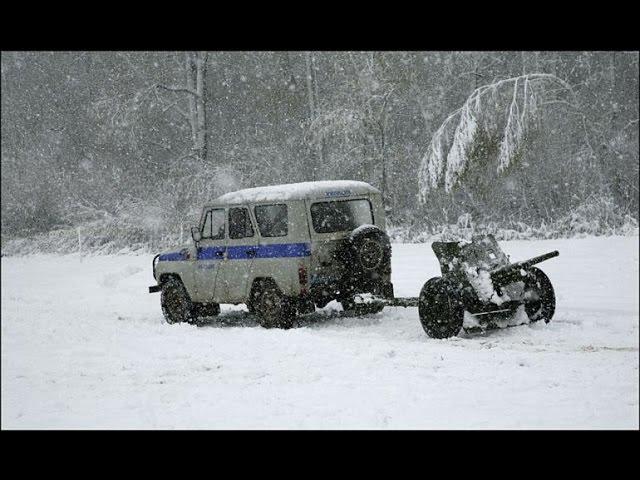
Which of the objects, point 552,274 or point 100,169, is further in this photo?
point 100,169

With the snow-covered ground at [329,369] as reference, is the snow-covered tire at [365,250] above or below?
above

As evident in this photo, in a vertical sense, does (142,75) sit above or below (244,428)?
above

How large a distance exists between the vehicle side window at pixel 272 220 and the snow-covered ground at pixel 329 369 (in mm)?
1564

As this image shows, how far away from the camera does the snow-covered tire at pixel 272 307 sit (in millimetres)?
10805

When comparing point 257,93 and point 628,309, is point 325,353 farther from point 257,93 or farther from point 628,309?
point 257,93

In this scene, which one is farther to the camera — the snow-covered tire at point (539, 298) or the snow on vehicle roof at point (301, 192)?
the snow on vehicle roof at point (301, 192)

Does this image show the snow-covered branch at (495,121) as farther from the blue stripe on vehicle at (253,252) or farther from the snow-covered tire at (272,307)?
the snow-covered tire at (272,307)

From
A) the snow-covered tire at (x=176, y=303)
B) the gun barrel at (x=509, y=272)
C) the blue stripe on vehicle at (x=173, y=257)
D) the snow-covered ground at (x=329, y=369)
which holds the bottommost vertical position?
the snow-covered ground at (x=329, y=369)

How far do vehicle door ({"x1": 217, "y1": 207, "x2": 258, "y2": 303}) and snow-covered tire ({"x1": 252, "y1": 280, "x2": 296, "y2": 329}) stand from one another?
0.33 metres

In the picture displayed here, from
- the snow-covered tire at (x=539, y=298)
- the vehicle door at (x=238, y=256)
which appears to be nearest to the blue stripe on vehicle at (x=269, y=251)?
the vehicle door at (x=238, y=256)

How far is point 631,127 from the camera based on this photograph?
17.8 metres

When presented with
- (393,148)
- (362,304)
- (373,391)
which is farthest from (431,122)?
(373,391)

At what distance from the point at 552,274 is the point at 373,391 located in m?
7.59

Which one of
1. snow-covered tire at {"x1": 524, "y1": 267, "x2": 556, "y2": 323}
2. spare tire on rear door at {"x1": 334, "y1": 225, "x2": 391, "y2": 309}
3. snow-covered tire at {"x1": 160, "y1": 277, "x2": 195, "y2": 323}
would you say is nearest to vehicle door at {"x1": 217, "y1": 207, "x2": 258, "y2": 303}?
snow-covered tire at {"x1": 160, "y1": 277, "x2": 195, "y2": 323}
